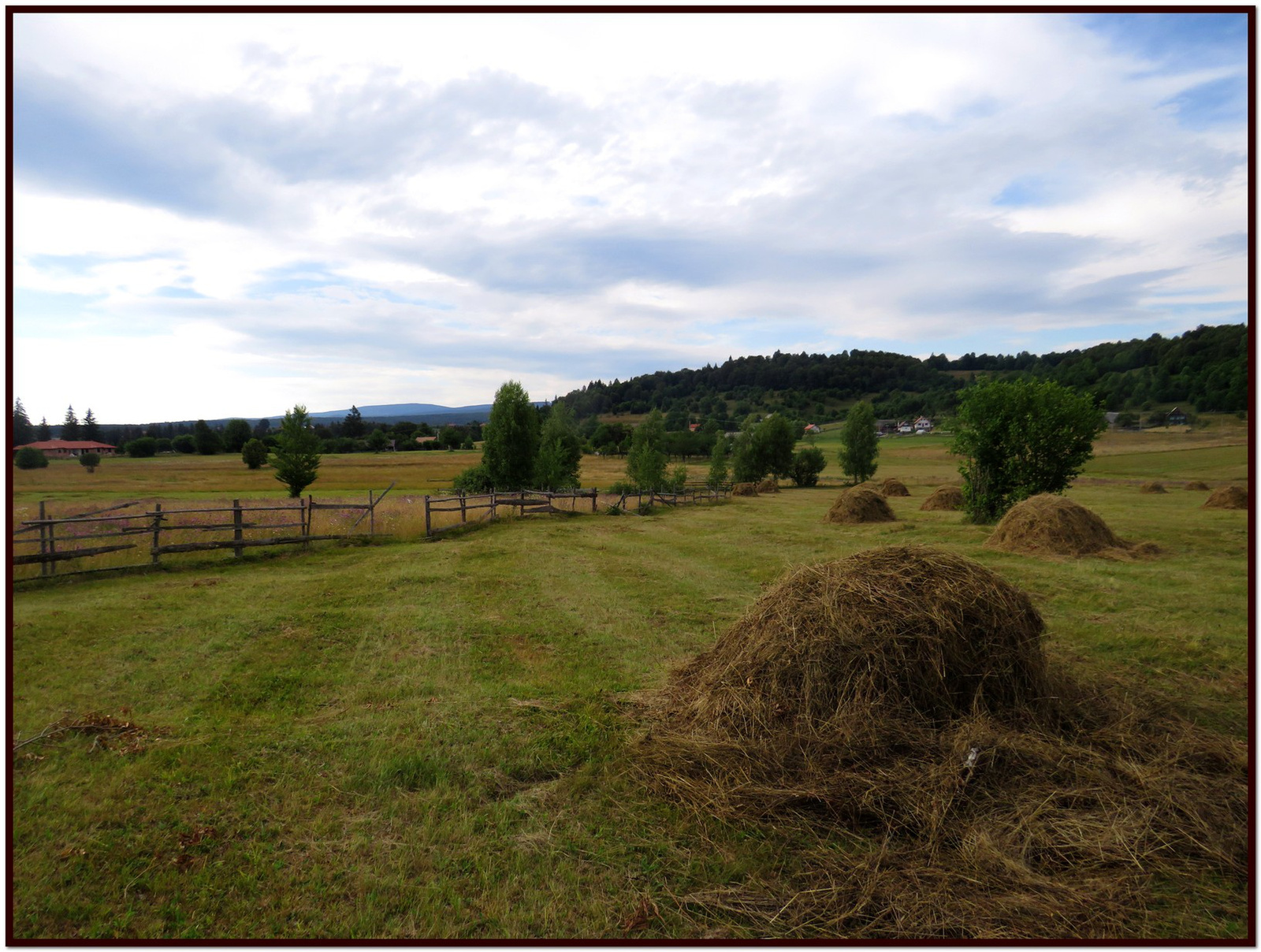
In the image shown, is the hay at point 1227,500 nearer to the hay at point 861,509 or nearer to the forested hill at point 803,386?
the hay at point 861,509

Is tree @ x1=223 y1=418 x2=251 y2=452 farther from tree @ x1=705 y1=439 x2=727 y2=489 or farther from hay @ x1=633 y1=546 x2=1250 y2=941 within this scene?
hay @ x1=633 y1=546 x2=1250 y2=941

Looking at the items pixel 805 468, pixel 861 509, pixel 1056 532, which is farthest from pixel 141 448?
pixel 1056 532

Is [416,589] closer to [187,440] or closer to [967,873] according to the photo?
[967,873]

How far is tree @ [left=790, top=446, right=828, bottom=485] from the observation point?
63.8m

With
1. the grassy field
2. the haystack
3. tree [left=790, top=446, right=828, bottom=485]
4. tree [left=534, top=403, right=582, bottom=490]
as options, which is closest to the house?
the grassy field

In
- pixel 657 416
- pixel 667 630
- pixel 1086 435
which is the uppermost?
pixel 657 416

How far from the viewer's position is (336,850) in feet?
12.9

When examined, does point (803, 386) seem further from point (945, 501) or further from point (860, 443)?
point (945, 501)

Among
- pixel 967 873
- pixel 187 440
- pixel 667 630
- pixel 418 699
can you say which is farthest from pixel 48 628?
pixel 187 440

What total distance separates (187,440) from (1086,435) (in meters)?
72.0

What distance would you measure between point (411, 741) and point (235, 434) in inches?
2740

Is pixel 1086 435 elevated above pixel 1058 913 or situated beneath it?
elevated above

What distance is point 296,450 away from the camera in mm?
28500

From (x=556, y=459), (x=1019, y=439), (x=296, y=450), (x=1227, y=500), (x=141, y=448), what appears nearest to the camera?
(x=1019, y=439)
